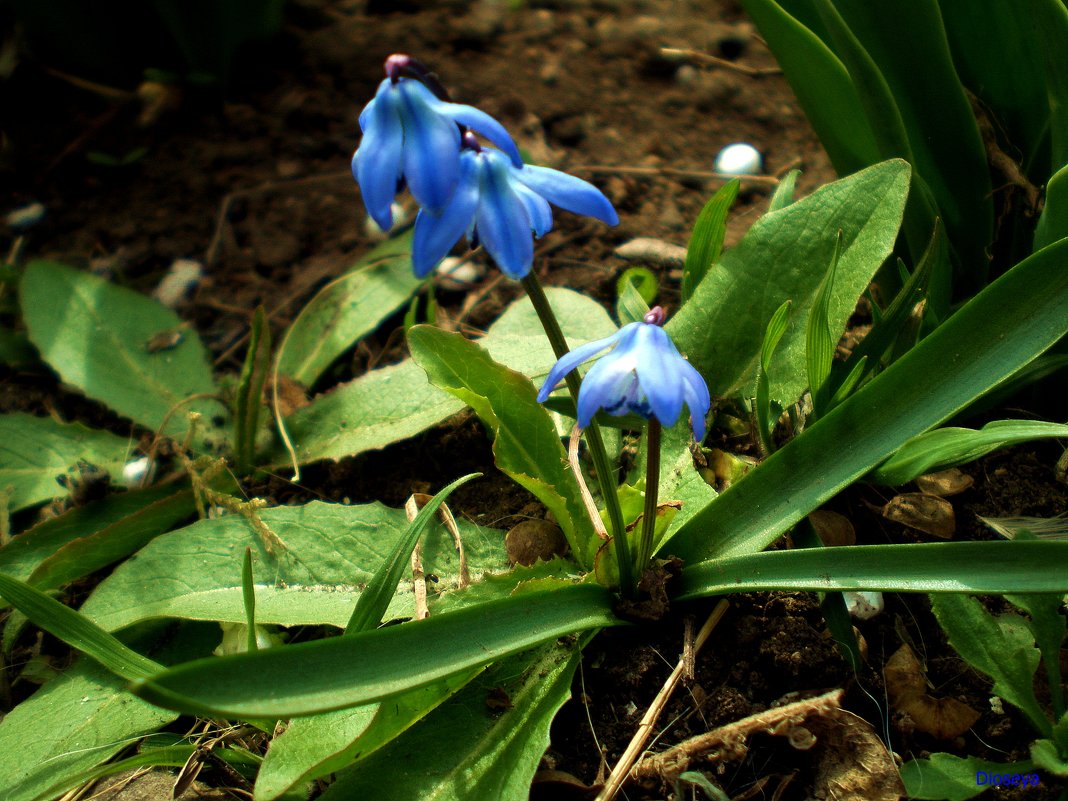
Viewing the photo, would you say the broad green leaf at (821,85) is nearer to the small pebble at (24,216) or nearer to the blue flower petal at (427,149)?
the blue flower petal at (427,149)

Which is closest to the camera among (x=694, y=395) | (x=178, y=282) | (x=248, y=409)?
(x=694, y=395)

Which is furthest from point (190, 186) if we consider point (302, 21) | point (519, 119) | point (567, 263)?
point (567, 263)

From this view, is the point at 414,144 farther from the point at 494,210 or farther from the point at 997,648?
the point at 997,648

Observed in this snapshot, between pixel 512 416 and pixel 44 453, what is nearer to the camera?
pixel 512 416

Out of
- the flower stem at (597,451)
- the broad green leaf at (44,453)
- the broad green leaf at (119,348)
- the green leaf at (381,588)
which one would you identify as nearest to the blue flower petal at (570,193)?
the flower stem at (597,451)

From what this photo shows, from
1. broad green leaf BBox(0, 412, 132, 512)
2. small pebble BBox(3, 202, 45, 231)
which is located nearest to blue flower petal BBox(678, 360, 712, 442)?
broad green leaf BBox(0, 412, 132, 512)

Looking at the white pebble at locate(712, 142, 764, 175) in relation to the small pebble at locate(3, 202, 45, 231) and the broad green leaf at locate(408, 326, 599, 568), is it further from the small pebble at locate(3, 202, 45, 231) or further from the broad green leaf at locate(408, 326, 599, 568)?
the small pebble at locate(3, 202, 45, 231)

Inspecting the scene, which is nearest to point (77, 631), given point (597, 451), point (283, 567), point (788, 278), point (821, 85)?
point (283, 567)
